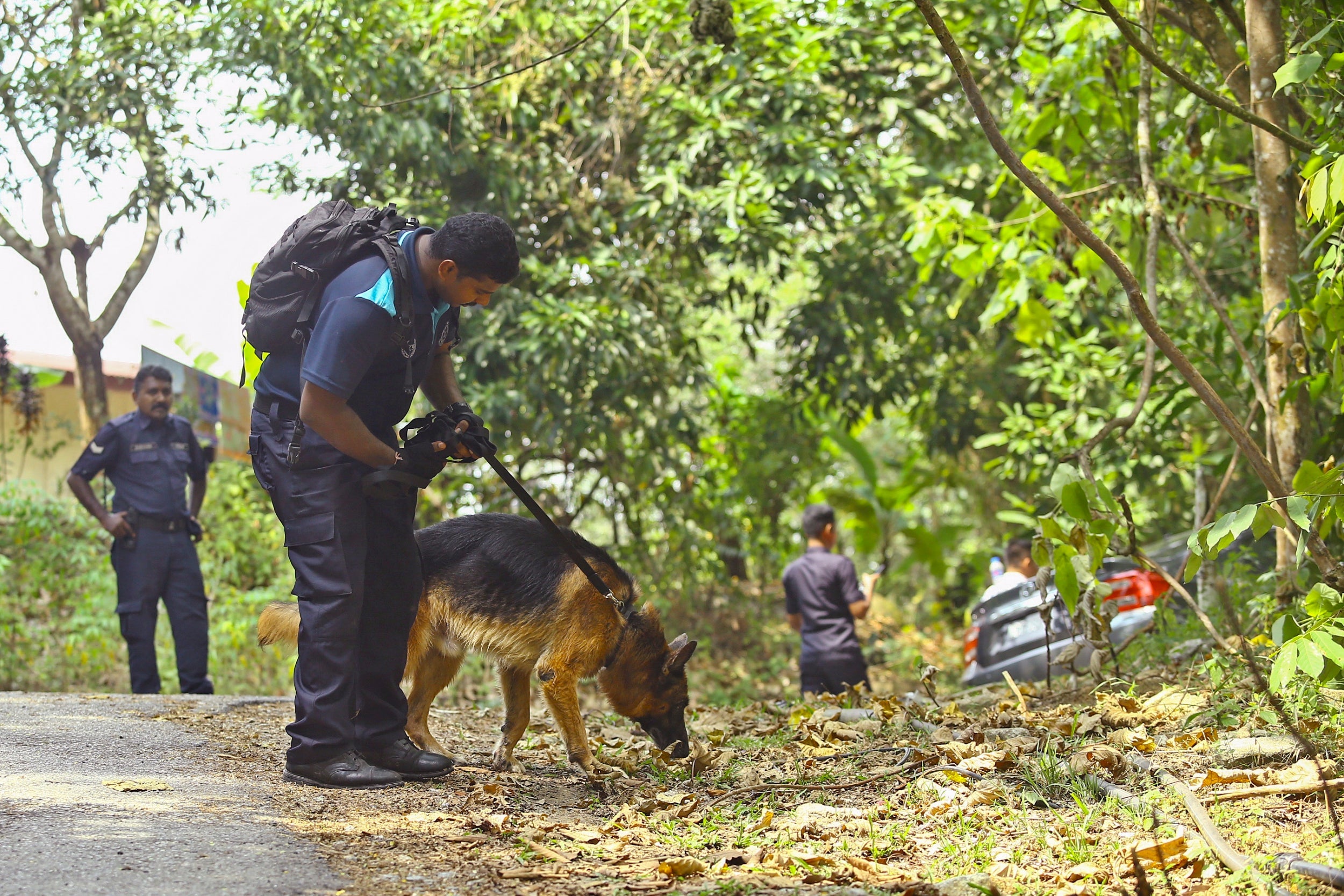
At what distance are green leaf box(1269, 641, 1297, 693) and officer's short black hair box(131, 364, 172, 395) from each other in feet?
21.4

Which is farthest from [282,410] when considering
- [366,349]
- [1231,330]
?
[1231,330]

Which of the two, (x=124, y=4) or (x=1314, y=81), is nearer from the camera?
(x=1314, y=81)

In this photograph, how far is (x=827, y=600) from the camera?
742 cm

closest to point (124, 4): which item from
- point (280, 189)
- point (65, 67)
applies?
point (65, 67)

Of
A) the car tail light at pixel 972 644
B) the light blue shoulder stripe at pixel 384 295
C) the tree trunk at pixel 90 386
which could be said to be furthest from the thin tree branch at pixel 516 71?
the tree trunk at pixel 90 386

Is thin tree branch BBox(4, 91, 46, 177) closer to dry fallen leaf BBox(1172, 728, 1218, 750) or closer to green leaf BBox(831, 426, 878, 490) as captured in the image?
green leaf BBox(831, 426, 878, 490)

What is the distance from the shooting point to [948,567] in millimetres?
15617

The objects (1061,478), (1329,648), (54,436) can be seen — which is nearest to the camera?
(1329,648)

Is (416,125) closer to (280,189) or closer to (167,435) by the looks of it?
(280,189)

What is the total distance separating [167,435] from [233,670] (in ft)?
11.5

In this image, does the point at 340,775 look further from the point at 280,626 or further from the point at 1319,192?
the point at 1319,192

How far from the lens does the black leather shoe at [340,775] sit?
3.67 metres

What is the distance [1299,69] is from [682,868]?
3037mm

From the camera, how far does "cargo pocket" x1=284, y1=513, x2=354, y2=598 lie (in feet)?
12.1
